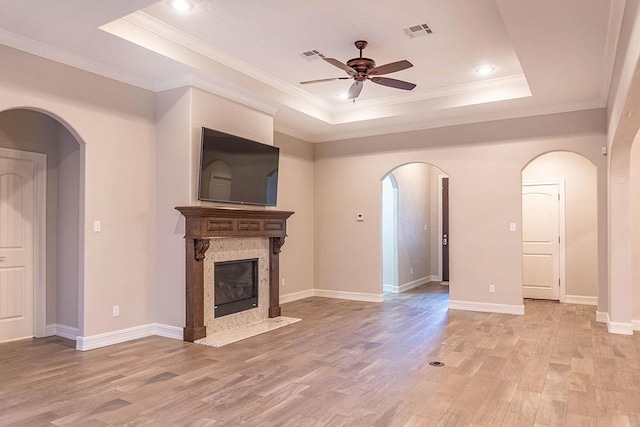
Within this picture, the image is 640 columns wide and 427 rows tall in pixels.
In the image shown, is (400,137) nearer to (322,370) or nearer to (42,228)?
(322,370)

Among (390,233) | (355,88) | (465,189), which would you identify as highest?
(355,88)

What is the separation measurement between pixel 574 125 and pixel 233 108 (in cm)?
435

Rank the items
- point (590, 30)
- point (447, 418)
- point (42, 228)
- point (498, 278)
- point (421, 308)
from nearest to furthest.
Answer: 1. point (447, 418)
2. point (590, 30)
3. point (42, 228)
4. point (498, 278)
5. point (421, 308)

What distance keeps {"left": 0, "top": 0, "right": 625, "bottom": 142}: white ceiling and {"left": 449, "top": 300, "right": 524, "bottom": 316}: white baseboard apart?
8.59 feet

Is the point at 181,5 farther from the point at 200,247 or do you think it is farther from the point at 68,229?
the point at 68,229

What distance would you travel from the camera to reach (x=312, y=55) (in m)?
4.83

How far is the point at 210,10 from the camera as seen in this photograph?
150 inches

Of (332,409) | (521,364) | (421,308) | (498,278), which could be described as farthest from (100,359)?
(498,278)

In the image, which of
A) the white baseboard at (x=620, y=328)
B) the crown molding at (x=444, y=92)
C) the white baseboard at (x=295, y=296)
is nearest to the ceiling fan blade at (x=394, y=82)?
the crown molding at (x=444, y=92)

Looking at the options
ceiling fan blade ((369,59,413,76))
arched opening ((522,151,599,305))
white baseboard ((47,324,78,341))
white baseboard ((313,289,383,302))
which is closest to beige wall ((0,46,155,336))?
white baseboard ((47,324,78,341))

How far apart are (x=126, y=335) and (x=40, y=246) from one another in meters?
1.40

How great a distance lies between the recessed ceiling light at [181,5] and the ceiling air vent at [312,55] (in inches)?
54.0

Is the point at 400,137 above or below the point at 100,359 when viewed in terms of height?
above

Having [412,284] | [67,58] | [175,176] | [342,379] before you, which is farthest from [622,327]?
[67,58]
